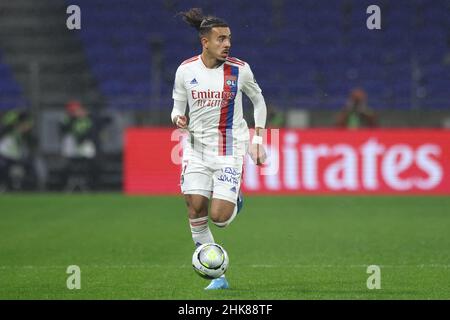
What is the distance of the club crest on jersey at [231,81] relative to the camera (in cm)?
922

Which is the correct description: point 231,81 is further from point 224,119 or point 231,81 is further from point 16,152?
point 16,152

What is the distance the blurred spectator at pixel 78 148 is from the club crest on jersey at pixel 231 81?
46.0 ft

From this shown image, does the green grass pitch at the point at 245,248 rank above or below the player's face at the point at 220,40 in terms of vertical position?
below

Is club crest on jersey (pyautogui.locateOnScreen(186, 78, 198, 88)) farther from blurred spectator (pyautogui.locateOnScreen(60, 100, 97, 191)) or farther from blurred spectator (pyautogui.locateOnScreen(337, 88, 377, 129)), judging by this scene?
blurred spectator (pyautogui.locateOnScreen(60, 100, 97, 191))

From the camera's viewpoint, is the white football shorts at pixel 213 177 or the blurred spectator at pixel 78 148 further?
the blurred spectator at pixel 78 148

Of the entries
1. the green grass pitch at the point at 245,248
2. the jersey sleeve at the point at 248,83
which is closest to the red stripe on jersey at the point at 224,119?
the jersey sleeve at the point at 248,83

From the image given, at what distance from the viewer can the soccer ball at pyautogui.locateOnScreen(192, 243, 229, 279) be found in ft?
28.6

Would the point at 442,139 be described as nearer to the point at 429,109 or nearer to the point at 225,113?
the point at 429,109

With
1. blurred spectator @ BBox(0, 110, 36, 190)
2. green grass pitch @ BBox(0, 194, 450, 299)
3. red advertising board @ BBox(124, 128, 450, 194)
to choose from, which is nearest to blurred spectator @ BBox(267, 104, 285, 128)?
red advertising board @ BBox(124, 128, 450, 194)

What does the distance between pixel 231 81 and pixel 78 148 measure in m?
14.3

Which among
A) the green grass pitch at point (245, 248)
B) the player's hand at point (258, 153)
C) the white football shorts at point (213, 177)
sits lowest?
the green grass pitch at point (245, 248)

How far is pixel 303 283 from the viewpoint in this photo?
370 inches

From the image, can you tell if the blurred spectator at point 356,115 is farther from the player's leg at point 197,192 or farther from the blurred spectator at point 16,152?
the player's leg at point 197,192

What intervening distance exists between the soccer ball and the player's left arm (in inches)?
35.3
